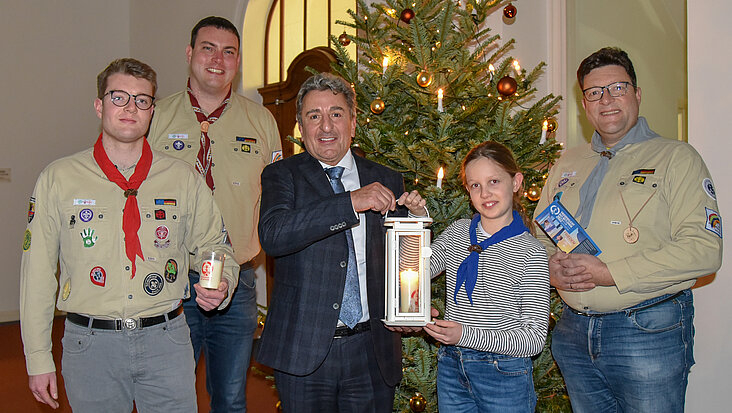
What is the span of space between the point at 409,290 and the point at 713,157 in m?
1.77

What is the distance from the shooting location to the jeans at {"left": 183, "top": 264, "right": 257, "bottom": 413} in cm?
265

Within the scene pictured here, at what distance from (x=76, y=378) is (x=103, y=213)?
566 mm

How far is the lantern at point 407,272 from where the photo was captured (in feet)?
6.23

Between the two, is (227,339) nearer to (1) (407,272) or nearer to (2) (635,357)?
(1) (407,272)

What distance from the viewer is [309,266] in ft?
6.55

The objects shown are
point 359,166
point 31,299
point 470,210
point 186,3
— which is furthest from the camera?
point 186,3

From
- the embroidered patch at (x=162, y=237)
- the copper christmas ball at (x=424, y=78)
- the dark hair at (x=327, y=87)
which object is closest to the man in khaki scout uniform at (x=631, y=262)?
the copper christmas ball at (x=424, y=78)

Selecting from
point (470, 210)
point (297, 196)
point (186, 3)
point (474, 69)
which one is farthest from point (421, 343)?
point (186, 3)

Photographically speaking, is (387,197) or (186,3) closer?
(387,197)

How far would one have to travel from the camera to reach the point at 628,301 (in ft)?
6.65

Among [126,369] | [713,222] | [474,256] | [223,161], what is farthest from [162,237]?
[713,222]

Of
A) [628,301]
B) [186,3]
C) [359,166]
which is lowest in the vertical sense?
[628,301]

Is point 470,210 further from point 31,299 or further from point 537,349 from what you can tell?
point 31,299

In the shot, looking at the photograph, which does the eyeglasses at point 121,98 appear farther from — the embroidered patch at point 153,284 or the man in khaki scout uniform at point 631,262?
the man in khaki scout uniform at point 631,262
